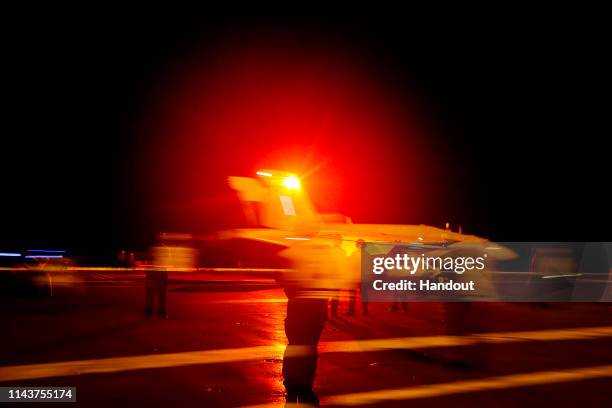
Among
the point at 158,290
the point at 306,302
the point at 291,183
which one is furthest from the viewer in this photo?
the point at 158,290

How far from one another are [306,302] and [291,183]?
828 millimetres

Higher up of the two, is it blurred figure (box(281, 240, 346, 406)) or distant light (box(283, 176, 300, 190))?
distant light (box(283, 176, 300, 190))

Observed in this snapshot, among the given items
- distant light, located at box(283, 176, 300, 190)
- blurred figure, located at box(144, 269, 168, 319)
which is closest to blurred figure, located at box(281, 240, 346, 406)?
distant light, located at box(283, 176, 300, 190)

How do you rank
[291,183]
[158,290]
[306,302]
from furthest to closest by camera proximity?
[158,290] < [306,302] < [291,183]

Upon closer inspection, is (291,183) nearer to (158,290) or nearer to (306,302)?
(306,302)

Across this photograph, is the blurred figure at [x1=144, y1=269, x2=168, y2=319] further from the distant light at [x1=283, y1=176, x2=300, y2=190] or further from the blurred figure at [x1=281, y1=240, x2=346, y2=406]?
the distant light at [x1=283, y1=176, x2=300, y2=190]

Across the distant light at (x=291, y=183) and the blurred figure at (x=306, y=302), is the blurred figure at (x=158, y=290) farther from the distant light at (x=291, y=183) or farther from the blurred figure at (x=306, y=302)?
the distant light at (x=291, y=183)

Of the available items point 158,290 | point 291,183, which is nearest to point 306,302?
point 291,183

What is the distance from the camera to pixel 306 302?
404 cm

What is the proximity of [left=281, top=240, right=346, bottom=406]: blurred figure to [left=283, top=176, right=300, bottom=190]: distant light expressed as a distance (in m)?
0.43

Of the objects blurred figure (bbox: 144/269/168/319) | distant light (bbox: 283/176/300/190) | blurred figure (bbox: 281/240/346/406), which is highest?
distant light (bbox: 283/176/300/190)

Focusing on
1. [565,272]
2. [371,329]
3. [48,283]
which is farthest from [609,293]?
[48,283]

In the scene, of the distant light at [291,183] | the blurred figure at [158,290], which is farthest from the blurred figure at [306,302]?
the blurred figure at [158,290]

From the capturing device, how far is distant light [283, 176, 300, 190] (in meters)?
3.87
